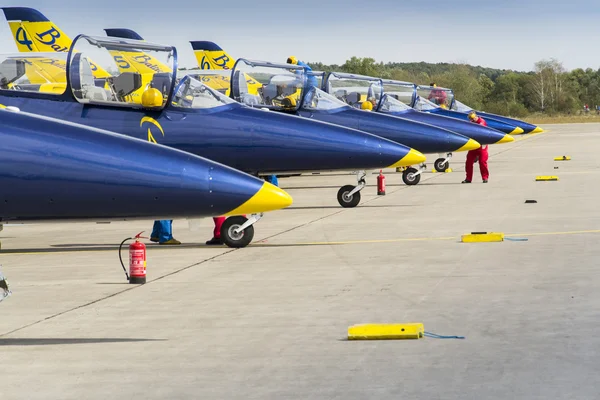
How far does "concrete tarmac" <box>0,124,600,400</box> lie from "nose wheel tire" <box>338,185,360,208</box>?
342cm

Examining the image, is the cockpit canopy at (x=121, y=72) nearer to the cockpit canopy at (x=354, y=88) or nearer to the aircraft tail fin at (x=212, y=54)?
the cockpit canopy at (x=354, y=88)

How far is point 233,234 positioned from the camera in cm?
1697

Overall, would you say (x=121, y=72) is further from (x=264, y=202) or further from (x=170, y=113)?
(x=264, y=202)

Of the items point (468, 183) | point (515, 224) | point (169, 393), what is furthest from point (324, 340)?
point (468, 183)

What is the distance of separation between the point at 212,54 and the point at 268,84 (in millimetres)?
Result: 15748

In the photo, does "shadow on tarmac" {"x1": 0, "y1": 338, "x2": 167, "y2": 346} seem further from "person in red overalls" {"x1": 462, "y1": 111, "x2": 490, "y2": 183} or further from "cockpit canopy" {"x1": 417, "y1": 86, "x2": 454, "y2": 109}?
"cockpit canopy" {"x1": 417, "y1": 86, "x2": 454, "y2": 109}

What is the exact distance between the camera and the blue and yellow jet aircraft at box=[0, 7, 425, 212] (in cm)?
1694

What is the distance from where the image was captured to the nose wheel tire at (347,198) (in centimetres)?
2436

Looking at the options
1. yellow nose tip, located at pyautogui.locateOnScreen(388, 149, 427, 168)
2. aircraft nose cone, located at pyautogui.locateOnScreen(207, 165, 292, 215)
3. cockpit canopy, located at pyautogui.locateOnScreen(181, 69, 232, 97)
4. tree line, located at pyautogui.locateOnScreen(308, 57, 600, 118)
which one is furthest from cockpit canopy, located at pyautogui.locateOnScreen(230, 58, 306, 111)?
tree line, located at pyautogui.locateOnScreen(308, 57, 600, 118)

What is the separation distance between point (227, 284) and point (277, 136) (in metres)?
7.10

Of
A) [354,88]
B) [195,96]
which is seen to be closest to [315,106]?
[354,88]

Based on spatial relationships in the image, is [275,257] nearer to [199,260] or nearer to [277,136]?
[199,260]

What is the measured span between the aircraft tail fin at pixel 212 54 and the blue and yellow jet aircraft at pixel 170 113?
59.7 ft

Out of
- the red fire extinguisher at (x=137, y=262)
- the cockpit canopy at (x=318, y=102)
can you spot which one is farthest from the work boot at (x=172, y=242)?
the cockpit canopy at (x=318, y=102)
